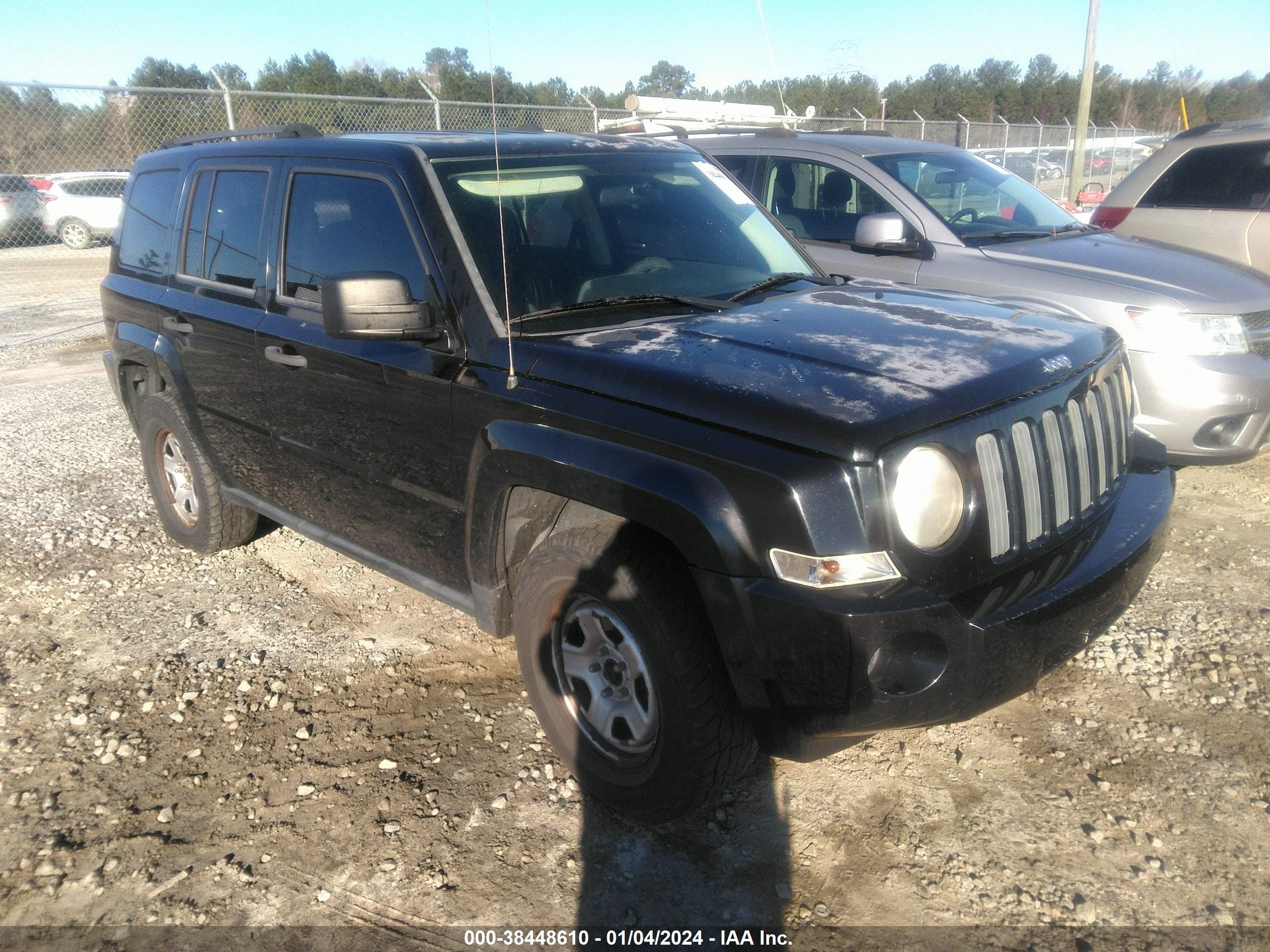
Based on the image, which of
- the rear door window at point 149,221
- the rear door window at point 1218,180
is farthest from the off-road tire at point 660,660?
the rear door window at point 1218,180

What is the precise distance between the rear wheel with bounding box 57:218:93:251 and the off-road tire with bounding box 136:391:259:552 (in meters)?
17.5

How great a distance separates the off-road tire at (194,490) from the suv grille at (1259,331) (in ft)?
16.7

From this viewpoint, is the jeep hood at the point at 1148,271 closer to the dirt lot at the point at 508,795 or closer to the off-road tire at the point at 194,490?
the dirt lot at the point at 508,795

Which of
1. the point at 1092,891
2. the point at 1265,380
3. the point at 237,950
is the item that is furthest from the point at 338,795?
the point at 1265,380

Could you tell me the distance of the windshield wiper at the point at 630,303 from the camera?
314cm

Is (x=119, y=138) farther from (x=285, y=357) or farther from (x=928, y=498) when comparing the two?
(x=928, y=498)

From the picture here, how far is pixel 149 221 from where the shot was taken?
15.7 ft

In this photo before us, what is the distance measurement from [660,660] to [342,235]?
2020mm

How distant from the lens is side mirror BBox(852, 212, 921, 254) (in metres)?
4.94

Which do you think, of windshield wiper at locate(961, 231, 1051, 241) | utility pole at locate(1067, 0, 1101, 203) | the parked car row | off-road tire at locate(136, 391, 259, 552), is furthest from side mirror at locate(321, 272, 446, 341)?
the parked car row

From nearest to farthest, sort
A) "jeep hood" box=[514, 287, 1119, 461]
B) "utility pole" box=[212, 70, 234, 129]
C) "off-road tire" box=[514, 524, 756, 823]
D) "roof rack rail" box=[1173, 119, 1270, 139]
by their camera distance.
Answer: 1. "jeep hood" box=[514, 287, 1119, 461]
2. "off-road tire" box=[514, 524, 756, 823]
3. "roof rack rail" box=[1173, 119, 1270, 139]
4. "utility pole" box=[212, 70, 234, 129]

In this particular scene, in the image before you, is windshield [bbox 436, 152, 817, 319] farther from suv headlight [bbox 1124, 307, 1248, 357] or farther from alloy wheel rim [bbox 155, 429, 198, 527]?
alloy wheel rim [bbox 155, 429, 198, 527]

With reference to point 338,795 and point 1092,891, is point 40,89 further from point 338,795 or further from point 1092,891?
point 1092,891

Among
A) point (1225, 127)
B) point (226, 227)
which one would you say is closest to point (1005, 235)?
point (1225, 127)
